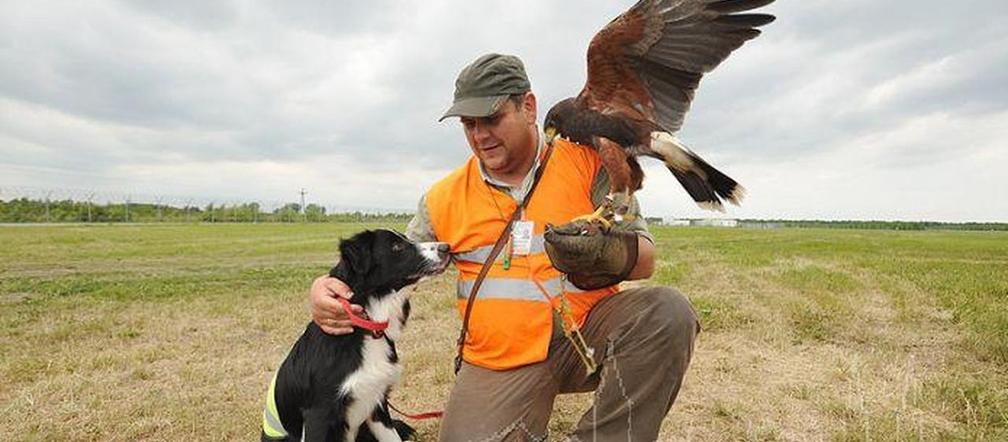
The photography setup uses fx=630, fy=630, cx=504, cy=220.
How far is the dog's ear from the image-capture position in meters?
3.84

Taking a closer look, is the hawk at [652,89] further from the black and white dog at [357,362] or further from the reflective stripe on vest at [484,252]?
the black and white dog at [357,362]

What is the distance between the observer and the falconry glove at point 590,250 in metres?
3.02

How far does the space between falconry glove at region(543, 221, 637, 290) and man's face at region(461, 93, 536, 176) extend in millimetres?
708

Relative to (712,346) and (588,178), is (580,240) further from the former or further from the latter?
(712,346)

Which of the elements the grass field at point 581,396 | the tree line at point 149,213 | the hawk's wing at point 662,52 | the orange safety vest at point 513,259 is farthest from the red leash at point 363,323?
the tree line at point 149,213

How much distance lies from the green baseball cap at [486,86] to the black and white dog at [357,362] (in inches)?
35.2

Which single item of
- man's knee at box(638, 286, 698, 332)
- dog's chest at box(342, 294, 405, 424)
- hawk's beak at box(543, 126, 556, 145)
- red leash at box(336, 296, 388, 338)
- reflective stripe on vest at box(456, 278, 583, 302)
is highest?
hawk's beak at box(543, 126, 556, 145)

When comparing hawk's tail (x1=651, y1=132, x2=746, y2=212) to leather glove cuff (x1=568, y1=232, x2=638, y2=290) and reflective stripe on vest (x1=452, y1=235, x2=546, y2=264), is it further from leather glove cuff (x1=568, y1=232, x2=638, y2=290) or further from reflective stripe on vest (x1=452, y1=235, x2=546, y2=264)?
reflective stripe on vest (x1=452, y1=235, x2=546, y2=264)

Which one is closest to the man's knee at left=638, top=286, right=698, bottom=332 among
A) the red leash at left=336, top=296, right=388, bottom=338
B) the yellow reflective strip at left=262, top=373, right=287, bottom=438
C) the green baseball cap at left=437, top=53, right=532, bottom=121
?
the green baseball cap at left=437, top=53, right=532, bottom=121

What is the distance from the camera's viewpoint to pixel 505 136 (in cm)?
360

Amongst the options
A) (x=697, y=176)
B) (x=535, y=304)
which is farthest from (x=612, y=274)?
(x=697, y=176)

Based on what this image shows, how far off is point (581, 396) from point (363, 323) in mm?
2129

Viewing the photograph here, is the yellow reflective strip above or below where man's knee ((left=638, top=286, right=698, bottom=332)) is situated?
below

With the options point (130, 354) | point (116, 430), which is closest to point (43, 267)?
point (130, 354)
